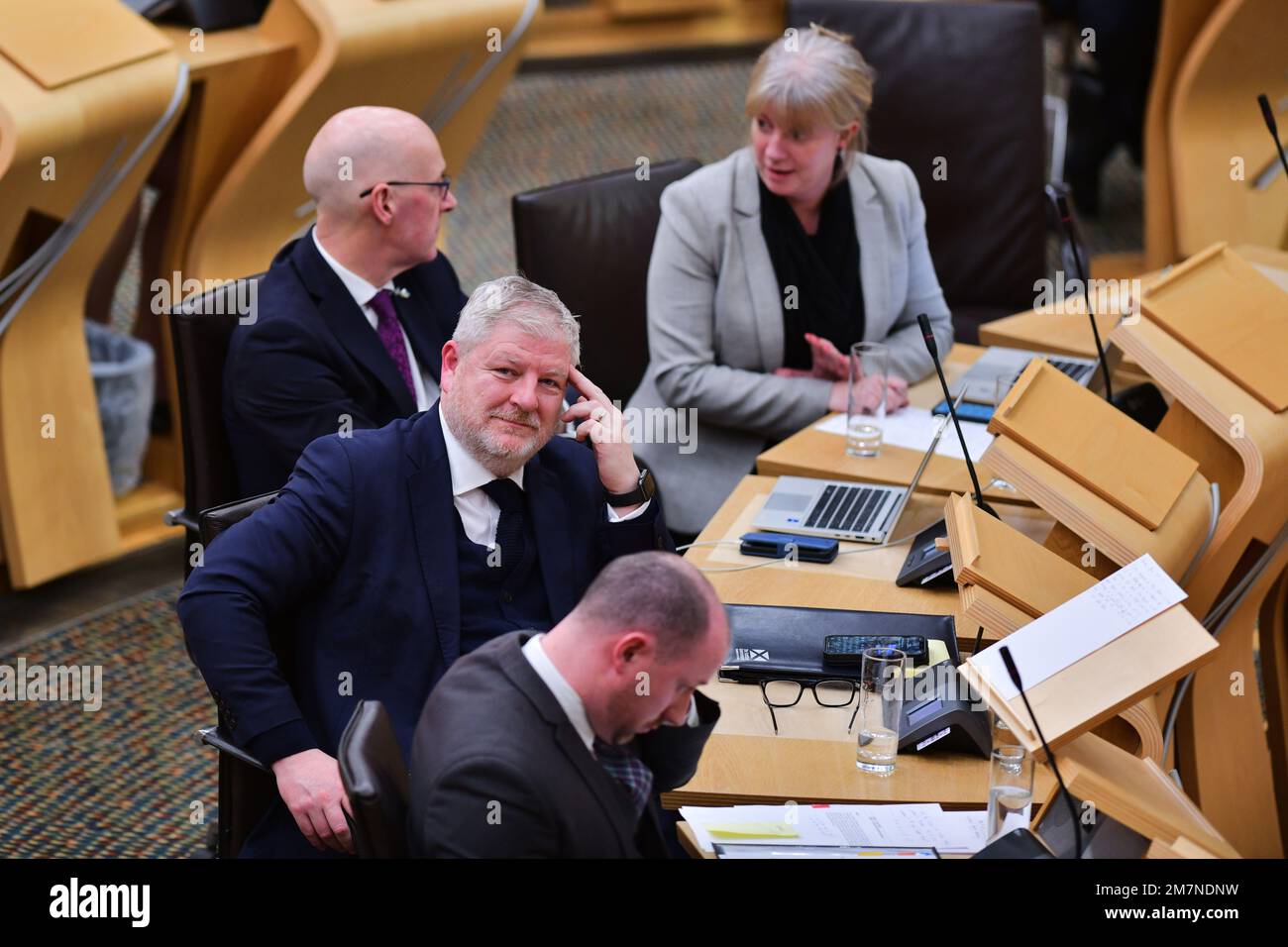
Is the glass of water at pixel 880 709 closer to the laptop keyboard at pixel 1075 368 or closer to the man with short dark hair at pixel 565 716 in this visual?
the man with short dark hair at pixel 565 716

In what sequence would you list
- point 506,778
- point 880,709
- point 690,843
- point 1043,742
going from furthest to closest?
point 880,709
point 690,843
point 1043,742
point 506,778

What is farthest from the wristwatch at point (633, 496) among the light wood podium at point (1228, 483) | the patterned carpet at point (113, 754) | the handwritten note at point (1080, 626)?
the patterned carpet at point (113, 754)

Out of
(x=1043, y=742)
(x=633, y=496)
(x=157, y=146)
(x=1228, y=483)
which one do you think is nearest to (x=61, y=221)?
(x=157, y=146)

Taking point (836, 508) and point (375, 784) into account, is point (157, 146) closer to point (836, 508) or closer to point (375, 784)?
point (836, 508)

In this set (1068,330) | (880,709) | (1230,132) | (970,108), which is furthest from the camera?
(1230,132)

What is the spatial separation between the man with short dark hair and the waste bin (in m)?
2.60

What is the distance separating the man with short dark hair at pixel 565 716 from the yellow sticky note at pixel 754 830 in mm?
207

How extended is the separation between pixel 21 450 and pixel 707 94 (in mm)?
4915

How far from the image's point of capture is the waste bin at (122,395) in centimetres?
408

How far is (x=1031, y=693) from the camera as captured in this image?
1880 millimetres

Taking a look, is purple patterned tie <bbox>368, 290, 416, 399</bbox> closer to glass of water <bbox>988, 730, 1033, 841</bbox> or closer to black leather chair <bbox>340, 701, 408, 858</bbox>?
black leather chair <bbox>340, 701, 408, 858</bbox>

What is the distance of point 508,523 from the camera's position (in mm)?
2385

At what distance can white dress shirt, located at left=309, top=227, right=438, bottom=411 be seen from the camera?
3.02 metres

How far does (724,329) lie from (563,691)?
1.84m
